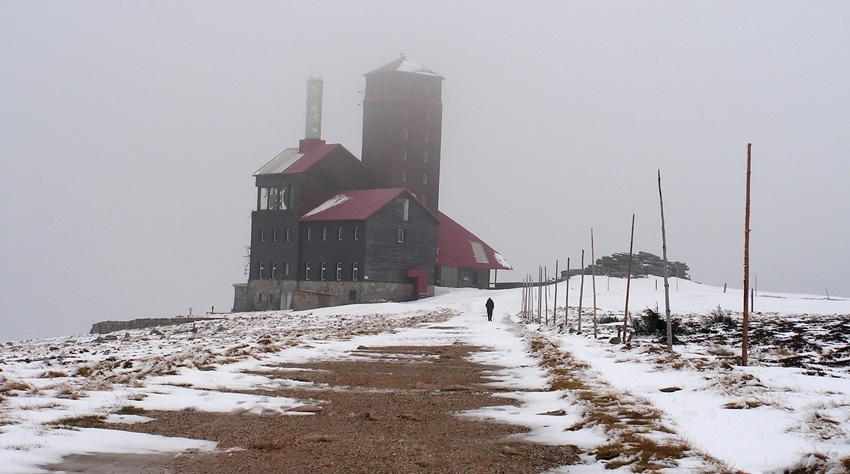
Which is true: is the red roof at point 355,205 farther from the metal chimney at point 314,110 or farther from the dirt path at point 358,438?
the dirt path at point 358,438

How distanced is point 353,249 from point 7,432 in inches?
2166


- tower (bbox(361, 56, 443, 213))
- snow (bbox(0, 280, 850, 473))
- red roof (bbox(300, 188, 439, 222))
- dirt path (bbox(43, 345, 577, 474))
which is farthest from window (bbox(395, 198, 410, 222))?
dirt path (bbox(43, 345, 577, 474))

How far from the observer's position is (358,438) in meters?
7.11

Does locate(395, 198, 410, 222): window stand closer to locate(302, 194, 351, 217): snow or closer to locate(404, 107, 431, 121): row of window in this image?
locate(302, 194, 351, 217): snow

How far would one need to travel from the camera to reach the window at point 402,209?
204 feet

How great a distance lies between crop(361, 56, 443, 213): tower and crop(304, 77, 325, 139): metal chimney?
3.69 metres

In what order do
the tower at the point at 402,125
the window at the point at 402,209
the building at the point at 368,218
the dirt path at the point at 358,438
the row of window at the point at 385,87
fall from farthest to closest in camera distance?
1. the row of window at the point at 385,87
2. the tower at the point at 402,125
3. the window at the point at 402,209
4. the building at the point at 368,218
5. the dirt path at the point at 358,438

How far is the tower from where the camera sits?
6975cm

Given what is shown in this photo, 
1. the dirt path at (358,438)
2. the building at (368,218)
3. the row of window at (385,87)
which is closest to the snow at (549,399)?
the dirt path at (358,438)

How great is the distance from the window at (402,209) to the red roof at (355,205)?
18.6 inches

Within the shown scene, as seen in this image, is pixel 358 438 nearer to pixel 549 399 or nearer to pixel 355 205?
pixel 549 399

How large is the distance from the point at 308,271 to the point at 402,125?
1379 centimetres

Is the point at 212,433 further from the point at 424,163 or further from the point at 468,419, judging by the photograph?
the point at 424,163

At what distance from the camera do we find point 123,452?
6.23 metres
